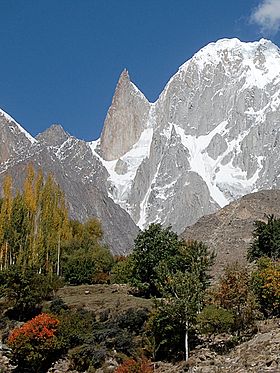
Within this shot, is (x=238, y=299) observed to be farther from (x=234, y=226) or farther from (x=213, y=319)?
(x=234, y=226)

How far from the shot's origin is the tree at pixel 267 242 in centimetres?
5391

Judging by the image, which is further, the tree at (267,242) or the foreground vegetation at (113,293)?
the tree at (267,242)

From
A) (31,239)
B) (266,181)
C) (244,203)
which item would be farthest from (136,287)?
(266,181)

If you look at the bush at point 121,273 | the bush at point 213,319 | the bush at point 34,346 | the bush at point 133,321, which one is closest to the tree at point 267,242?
the bush at point 121,273

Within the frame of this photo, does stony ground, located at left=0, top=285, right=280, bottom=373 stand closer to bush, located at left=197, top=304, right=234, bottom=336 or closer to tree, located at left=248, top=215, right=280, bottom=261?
bush, located at left=197, top=304, right=234, bottom=336

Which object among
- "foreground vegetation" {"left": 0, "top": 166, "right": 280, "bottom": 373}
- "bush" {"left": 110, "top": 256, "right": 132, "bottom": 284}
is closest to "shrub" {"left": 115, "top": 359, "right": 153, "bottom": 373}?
"foreground vegetation" {"left": 0, "top": 166, "right": 280, "bottom": 373}

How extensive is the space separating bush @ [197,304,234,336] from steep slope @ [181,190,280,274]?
1342 inches

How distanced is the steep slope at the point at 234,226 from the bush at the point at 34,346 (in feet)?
114

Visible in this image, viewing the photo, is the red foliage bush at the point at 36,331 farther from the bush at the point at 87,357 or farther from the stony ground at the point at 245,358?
the stony ground at the point at 245,358

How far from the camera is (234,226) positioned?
285 feet

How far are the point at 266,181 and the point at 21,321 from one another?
15687cm

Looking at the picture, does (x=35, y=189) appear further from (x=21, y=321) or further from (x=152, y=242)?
(x=21, y=321)

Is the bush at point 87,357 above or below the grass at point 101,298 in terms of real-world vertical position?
below

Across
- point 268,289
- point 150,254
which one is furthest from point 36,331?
point 150,254
